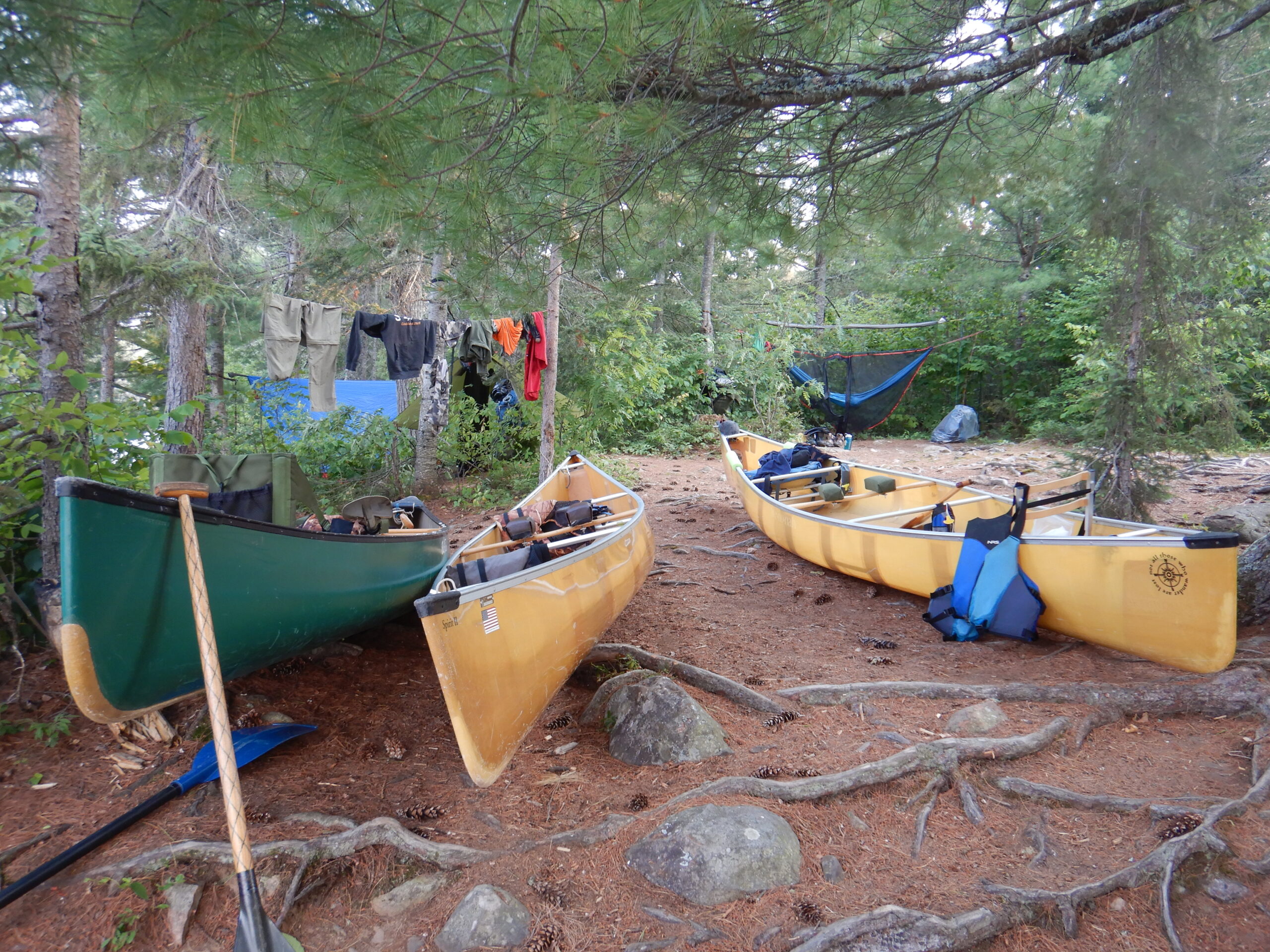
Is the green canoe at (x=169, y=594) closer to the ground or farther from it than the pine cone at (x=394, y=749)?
farther from it

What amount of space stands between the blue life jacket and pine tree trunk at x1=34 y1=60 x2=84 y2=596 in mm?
4588

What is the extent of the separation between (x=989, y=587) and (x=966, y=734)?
4.34 feet

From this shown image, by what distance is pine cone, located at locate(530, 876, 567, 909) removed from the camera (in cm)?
208

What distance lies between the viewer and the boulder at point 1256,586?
11.2 feet

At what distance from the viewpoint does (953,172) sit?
4.27 metres

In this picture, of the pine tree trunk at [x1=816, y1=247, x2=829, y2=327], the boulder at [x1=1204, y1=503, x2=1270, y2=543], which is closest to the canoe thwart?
the boulder at [x1=1204, y1=503, x2=1270, y2=543]

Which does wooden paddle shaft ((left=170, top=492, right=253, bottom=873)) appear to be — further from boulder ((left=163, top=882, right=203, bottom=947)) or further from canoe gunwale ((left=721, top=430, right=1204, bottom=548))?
canoe gunwale ((left=721, top=430, right=1204, bottom=548))

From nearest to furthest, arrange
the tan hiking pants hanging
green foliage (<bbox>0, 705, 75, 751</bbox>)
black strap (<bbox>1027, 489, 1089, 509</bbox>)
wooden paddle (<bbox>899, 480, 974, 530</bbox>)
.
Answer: green foliage (<bbox>0, 705, 75, 751</bbox>) < black strap (<bbox>1027, 489, 1089, 509</bbox>) < wooden paddle (<bbox>899, 480, 974, 530</bbox>) < the tan hiking pants hanging

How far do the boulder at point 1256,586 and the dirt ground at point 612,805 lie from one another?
Result: 0.23 m

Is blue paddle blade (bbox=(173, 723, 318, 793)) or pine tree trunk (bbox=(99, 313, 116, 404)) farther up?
pine tree trunk (bbox=(99, 313, 116, 404))

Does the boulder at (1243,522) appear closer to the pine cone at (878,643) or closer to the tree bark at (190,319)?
the pine cone at (878,643)

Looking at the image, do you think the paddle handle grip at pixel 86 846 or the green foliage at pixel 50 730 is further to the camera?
the green foliage at pixel 50 730

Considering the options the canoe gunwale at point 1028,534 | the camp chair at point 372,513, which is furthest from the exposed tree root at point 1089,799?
the camp chair at point 372,513

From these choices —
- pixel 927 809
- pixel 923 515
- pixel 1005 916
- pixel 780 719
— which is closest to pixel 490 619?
pixel 780 719
